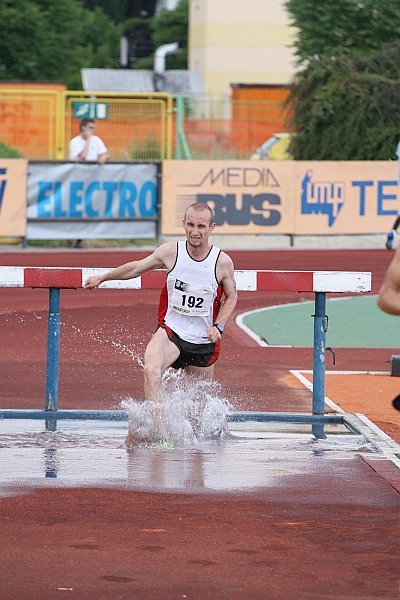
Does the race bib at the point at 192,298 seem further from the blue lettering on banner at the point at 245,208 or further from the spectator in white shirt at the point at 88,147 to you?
the blue lettering on banner at the point at 245,208

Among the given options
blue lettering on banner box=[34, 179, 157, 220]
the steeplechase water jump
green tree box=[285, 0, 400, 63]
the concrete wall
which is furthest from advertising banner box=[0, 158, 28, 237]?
the concrete wall

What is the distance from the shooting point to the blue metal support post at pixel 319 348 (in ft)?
33.1

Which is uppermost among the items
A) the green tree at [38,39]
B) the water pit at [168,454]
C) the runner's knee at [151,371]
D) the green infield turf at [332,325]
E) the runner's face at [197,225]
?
the green tree at [38,39]

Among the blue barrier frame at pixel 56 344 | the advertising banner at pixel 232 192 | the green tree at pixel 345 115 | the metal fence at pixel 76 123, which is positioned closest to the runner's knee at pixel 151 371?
the blue barrier frame at pixel 56 344

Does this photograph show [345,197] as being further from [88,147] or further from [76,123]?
[76,123]

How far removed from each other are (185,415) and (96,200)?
17.1 m

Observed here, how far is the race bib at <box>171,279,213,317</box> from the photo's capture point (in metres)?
9.38

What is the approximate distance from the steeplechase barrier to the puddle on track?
0.21 meters

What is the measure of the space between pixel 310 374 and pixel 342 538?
6.20 meters

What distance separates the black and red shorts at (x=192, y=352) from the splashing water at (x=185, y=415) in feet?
0.53

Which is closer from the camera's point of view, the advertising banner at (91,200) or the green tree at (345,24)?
the advertising banner at (91,200)

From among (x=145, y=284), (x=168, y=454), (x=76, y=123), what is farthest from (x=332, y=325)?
(x=76, y=123)

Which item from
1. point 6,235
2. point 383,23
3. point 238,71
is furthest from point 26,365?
point 238,71

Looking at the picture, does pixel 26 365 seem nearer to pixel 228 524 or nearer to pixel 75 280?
pixel 75 280
